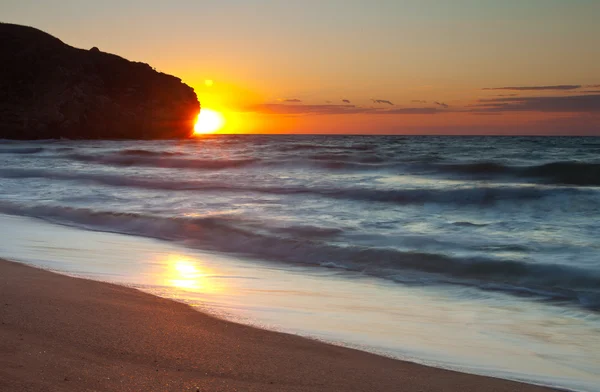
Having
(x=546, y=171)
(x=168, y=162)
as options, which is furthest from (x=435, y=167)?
(x=168, y=162)

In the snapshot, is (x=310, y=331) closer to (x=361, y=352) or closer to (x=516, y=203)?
(x=361, y=352)

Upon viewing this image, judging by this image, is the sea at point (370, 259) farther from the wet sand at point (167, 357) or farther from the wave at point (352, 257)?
the wet sand at point (167, 357)

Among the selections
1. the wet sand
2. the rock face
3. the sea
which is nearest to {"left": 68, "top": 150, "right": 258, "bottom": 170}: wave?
the sea

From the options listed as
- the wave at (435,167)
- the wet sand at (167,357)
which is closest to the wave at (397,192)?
the wave at (435,167)

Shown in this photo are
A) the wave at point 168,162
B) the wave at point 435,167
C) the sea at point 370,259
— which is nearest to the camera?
the sea at point 370,259

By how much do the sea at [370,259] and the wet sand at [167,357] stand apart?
0.31m

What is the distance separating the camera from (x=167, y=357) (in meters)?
2.84

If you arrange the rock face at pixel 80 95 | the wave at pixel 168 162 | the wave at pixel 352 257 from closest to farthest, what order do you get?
the wave at pixel 352 257, the wave at pixel 168 162, the rock face at pixel 80 95

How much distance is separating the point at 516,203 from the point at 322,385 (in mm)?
11877

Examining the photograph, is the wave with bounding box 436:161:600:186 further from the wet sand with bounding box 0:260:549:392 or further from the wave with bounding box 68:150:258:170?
the wet sand with bounding box 0:260:549:392

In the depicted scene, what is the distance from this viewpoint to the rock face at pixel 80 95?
7194 cm

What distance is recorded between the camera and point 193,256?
7113 millimetres

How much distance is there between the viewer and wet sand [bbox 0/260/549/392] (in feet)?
8.27

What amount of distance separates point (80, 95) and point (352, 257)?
74.8 meters
